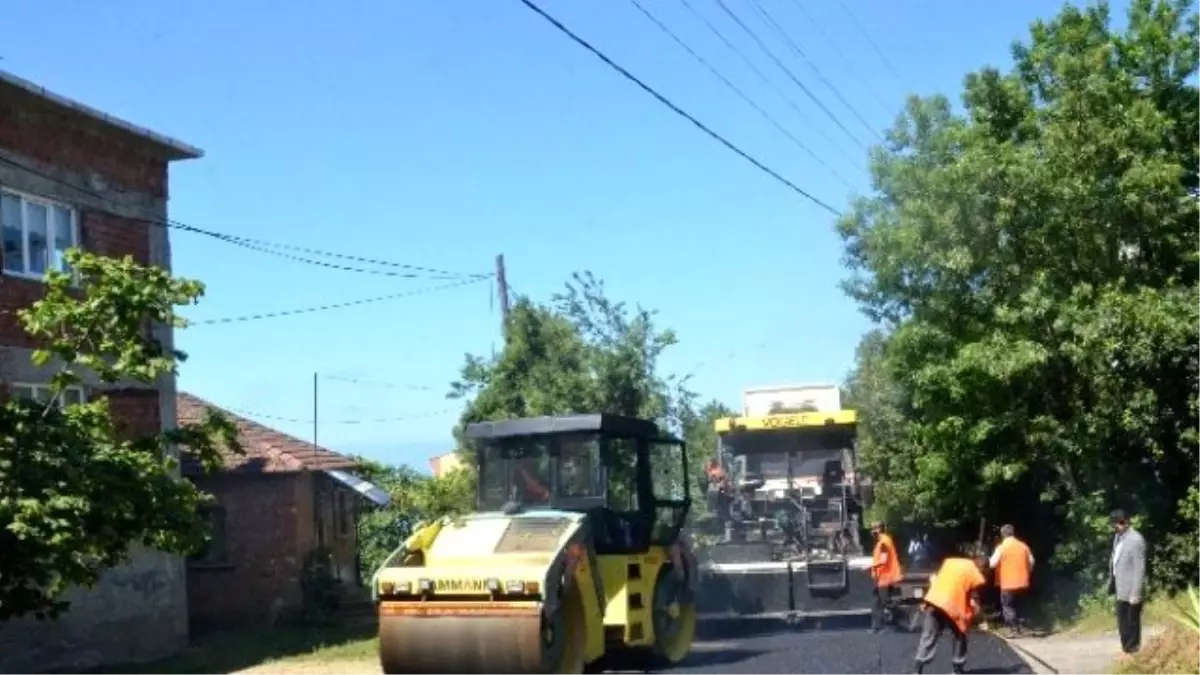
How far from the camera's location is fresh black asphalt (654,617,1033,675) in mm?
15195

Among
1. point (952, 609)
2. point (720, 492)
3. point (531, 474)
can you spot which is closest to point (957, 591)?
point (952, 609)

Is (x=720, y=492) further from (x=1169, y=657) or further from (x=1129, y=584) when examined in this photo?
(x=1169, y=657)

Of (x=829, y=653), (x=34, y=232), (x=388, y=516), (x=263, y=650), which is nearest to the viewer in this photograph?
(x=829, y=653)

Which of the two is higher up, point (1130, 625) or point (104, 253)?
point (104, 253)

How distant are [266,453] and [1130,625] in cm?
1765

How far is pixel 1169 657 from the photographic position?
37.8 feet

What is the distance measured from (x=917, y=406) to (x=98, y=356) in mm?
12773

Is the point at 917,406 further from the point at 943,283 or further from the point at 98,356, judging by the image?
the point at 98,356

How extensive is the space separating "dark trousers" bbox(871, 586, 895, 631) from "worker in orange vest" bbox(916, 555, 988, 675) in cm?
465

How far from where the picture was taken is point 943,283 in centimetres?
1958

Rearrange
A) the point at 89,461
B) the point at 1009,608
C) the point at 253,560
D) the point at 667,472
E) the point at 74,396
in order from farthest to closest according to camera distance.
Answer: the point at 253,560
the point at 74,396
the point at 1009,608
the point at 667,472
the point at 89,461

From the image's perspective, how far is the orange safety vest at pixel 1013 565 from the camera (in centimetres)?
1833

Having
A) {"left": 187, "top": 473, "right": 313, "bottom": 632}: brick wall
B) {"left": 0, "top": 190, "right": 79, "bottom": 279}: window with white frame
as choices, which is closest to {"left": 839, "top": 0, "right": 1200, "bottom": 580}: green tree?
{"left": 0, "top": 190, "right": 79, "bottom": 279}: window with white frame

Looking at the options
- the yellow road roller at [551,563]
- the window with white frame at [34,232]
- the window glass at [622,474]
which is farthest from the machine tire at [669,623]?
the window with white frame at [34,232]
